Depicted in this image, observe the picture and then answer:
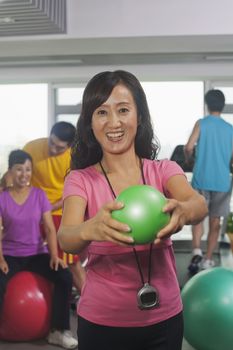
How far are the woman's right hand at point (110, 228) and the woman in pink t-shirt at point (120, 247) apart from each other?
102 millimetres

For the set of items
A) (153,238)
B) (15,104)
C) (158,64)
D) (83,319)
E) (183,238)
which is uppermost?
(158,64)

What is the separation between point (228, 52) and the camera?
16.1 ft

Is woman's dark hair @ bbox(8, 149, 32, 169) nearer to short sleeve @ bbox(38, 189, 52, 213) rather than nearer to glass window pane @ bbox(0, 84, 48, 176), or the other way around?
short sleeve @ bbox(38, 189, 52, 213)

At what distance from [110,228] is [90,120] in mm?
424

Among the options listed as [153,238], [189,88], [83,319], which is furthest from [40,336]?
[189,88]

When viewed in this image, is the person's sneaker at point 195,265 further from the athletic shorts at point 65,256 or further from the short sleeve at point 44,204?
the short sleeve at point 44,204

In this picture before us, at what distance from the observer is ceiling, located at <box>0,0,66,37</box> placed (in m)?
3.51

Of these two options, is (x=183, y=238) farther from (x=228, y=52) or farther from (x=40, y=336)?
(x=40, y=336)

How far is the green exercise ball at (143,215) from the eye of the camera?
0.98 m

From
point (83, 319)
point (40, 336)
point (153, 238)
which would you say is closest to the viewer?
point (153, 238)

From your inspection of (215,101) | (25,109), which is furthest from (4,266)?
(25,109)

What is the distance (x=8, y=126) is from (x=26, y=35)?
2116 millimetres

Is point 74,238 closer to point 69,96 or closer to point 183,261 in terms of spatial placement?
point 183,261

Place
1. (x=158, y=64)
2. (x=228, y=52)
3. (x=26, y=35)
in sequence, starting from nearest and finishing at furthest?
(x=26, y=35) → (x=228, y=52) → (x=158, y=64)
